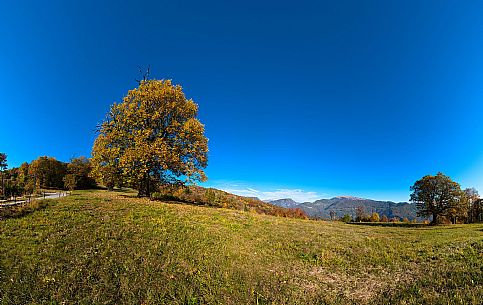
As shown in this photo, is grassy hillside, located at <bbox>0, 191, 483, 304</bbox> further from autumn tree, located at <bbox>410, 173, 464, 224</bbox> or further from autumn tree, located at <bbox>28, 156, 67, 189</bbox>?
autumn tree, located at <bbox>28, 156, 67, 189</bbox>

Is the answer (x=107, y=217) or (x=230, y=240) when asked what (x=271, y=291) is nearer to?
(x=230, y=240)

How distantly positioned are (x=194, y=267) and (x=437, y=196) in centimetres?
6000

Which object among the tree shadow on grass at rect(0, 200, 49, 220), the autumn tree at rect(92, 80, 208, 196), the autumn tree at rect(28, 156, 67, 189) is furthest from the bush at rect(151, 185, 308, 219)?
the autumn tree at rect(28, 156, 67, 189)

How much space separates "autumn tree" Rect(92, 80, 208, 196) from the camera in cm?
2503

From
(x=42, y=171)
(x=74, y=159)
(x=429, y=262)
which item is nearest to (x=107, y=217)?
(x=429, y=262)

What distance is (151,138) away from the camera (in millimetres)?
26828

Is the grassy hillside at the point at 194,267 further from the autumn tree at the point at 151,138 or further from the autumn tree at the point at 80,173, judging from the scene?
the autumn tree at the point at 80,173

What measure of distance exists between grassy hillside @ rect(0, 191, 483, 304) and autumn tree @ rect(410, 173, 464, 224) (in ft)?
153

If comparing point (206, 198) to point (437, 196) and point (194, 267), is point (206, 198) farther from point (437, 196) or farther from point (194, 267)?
point (437, 196)

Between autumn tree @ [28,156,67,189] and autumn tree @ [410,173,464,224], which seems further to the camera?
autumn tree @ [28,156,67,189]

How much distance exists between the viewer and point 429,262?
1081 centimetres

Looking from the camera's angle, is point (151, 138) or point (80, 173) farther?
point (80, 173)

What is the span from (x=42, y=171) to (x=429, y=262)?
85436 millimetres

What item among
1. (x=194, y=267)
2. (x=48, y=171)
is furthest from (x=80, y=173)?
(x=194, y=267)
